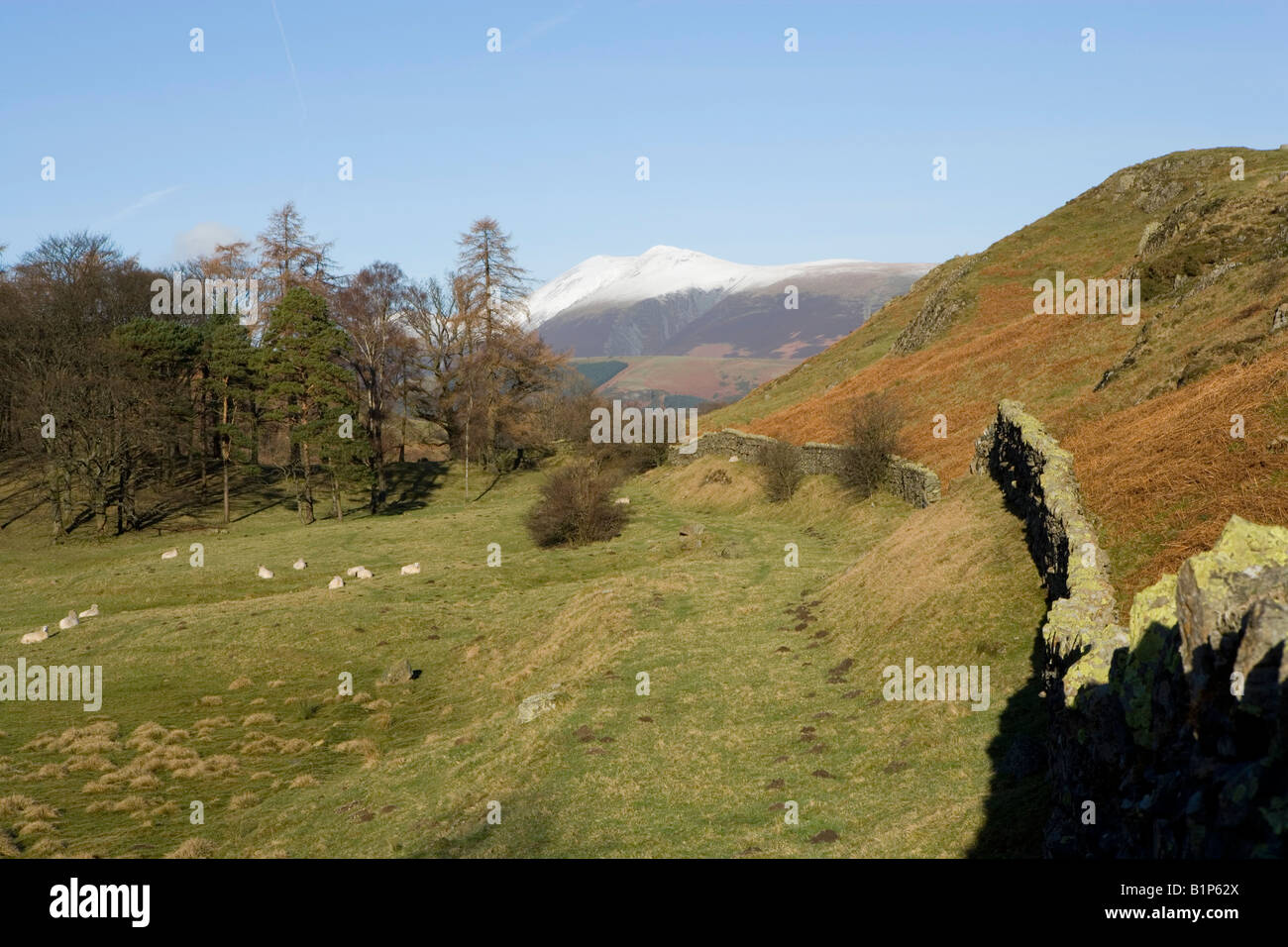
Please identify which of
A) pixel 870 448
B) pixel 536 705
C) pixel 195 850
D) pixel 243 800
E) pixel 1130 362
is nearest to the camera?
pixel 195 850

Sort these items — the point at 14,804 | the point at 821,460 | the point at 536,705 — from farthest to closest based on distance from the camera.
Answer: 1. the point at 821,460
2. the point at 536,705
3. the point at 14,804

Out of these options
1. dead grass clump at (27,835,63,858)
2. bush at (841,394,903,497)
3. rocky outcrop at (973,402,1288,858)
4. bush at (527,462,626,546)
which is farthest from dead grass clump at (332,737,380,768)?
bush at (841,394,903,497)

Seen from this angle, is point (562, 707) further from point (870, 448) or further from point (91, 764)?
point (870, 448)

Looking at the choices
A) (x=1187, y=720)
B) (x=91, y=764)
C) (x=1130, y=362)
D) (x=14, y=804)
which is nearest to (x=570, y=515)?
(x=91, y=764)

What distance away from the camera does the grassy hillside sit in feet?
57.9

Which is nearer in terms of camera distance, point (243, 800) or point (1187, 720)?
point (1187, 720)

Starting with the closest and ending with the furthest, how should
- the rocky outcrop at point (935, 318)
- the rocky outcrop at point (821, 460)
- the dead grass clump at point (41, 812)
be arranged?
the dead grass clump at point (41, 812) → the rocky outcrop at point (821, 460) → the rocky outcrop at point (935, 318)

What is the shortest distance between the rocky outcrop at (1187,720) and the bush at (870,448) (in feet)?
97.3

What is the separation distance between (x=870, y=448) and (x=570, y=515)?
1621 cm

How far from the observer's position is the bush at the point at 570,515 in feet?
153

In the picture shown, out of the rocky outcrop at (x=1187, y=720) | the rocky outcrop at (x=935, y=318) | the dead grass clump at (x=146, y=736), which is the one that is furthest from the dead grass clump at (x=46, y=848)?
the rocky outcrop at (x=935, y=318)

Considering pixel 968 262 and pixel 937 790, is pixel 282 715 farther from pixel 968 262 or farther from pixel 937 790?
pixel 968 262

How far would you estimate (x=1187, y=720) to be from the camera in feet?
21.8

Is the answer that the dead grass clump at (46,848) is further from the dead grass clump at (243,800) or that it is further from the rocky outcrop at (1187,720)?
the rocky outcrop at (1187,720)
